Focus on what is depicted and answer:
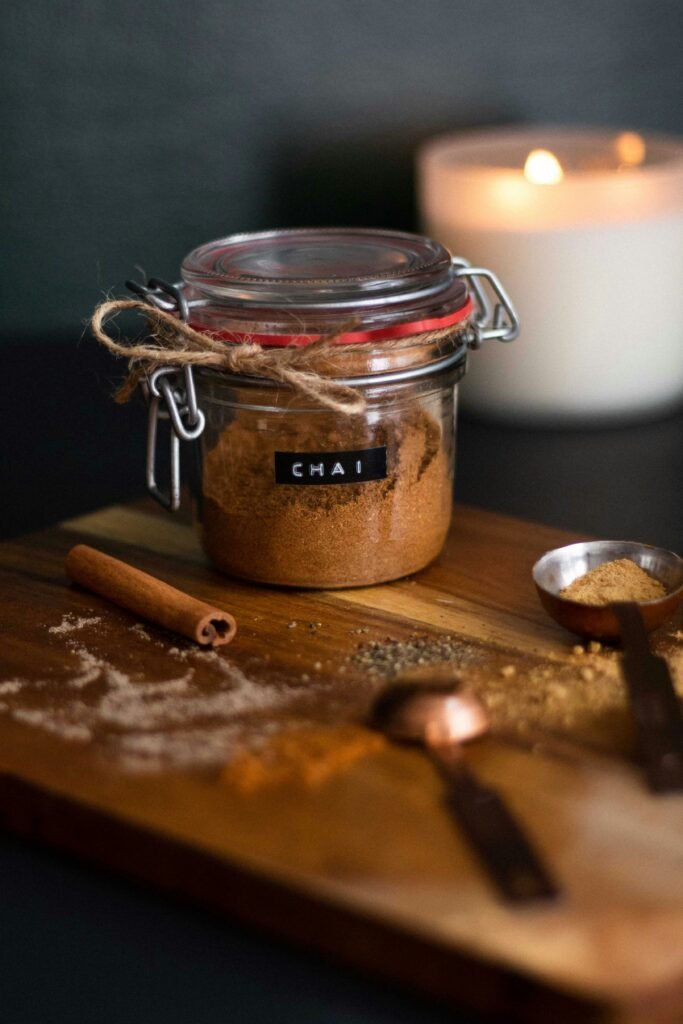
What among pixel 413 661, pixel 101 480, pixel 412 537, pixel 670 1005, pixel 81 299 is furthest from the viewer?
pixel 81 299

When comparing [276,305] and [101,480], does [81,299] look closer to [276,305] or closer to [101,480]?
[101,480]

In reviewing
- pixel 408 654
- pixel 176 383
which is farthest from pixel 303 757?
pixel 176 383

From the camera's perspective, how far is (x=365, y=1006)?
584mm

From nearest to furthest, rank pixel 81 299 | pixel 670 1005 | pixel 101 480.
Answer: pixel 670 1005, pixel 101 480, pixel 81 299

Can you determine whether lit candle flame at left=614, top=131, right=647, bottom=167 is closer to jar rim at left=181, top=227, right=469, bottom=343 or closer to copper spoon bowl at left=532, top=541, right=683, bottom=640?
jar rim at left=181, top=227, right=469, bottom=343

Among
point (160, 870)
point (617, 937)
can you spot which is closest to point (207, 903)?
point (160, 870)

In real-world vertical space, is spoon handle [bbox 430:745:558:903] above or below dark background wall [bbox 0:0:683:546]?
below

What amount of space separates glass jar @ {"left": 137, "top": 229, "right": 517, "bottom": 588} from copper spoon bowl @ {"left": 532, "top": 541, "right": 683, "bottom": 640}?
0.10 meters

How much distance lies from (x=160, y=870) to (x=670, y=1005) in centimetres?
25

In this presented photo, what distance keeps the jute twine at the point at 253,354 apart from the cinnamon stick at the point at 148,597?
142mm

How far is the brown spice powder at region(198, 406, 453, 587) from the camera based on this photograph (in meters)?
0.90

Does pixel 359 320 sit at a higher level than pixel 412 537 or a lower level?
higher

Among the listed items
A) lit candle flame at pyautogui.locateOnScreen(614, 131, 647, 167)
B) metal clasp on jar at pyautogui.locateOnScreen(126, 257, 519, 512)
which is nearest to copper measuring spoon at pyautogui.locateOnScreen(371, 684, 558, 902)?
metal clasp on jar at pyautogui.locateOnScreen(126, 257, 519, 512)

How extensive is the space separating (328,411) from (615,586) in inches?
8.7
